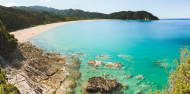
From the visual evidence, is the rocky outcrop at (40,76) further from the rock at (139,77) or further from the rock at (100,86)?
the rock at (139,77)

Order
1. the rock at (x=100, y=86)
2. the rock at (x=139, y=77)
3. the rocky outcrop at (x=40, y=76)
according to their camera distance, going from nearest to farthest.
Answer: the rocky outcrop at (x=40, y=76) → the rock at (x=100, y=86) → the rock at (x=139, y=77)

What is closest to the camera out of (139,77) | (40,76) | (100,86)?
(100,86)

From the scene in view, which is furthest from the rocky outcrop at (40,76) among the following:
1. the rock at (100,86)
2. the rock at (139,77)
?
the rock at (139,77)

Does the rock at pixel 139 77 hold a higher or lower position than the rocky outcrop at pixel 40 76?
lower

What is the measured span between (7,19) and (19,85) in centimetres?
6343

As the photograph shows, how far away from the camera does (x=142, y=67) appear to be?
Answer: 26062mm

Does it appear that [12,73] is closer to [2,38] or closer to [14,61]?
[14,61]

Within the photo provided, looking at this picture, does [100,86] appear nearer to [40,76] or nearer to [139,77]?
[139,77]

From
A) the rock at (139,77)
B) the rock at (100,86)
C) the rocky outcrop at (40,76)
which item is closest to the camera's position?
the rocky outcrop at (40,76)

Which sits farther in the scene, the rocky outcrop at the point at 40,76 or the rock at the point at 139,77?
the rock at the point at 139,77

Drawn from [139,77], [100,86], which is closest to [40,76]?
[100,86]

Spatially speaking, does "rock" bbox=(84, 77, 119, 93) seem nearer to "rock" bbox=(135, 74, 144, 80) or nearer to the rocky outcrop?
the rocky outcrop

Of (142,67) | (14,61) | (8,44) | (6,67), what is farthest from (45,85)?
(142,67)

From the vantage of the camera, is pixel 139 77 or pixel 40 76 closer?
pixel 40 76
